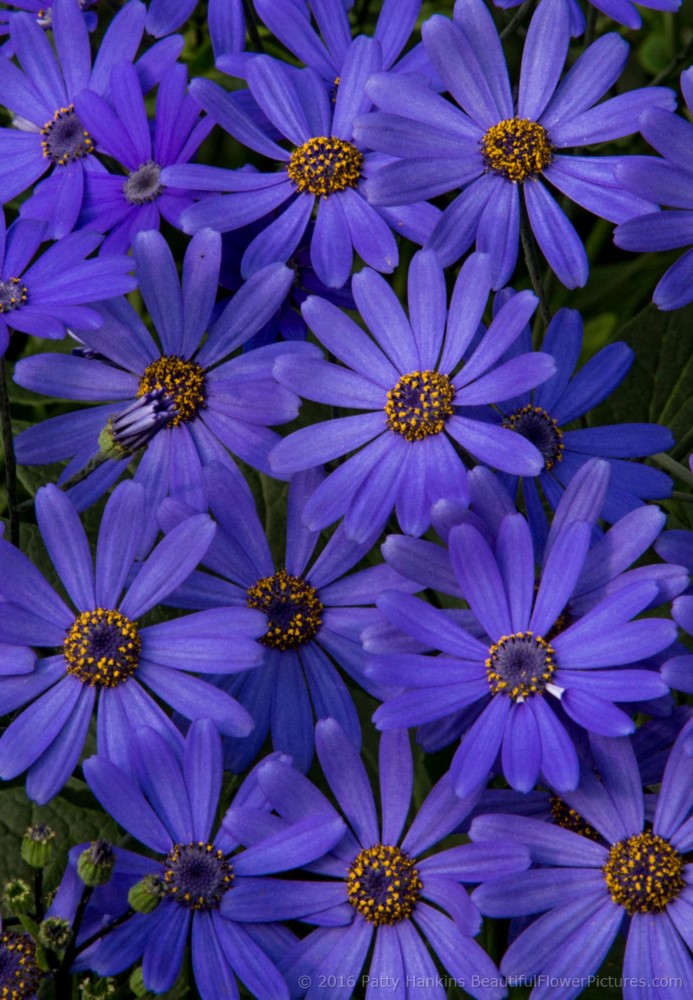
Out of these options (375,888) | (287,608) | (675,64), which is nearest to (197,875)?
(375,888)

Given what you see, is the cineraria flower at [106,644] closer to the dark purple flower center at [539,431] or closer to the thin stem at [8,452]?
the thin stem at [8,452]

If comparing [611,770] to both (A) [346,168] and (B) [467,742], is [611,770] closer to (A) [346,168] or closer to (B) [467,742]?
(B) [467,742]

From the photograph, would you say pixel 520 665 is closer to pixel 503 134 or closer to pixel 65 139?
pixel 503 134

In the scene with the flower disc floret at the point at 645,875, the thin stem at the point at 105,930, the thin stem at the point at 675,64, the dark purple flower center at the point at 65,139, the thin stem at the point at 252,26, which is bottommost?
the thin stem at the point at 105,930

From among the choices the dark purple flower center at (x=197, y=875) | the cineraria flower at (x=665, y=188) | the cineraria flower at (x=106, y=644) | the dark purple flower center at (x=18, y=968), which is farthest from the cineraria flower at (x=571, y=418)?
the dark purple flower center at (x=18, y=968)

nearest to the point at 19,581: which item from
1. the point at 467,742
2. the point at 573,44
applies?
the point at 467,742

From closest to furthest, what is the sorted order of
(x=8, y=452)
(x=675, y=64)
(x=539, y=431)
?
(x=8, y=452) < (x=539, y=431) < (x=675, y=64)

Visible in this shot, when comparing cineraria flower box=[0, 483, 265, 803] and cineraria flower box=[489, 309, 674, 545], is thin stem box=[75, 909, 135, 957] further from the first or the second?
cineraria flower box=[489, 309, 674, 545]
